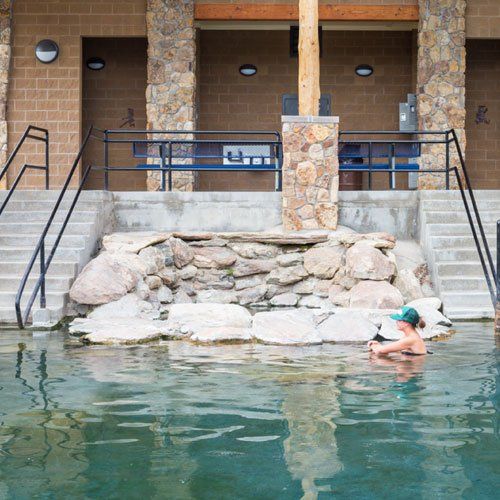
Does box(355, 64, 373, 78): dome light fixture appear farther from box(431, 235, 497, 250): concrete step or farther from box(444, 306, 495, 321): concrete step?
box(444, 306, 495, 321): concrete step

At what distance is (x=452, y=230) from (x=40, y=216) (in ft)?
17.4

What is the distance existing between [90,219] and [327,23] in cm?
659

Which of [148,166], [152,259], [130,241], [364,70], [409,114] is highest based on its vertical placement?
[364,70]

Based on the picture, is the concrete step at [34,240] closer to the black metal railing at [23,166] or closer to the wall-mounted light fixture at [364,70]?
the black metal railing at [23,166]

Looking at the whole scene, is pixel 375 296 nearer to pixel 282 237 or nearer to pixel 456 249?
pixel 456 249

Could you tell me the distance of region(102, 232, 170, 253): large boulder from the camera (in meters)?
10.8

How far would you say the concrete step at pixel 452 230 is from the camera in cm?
1124

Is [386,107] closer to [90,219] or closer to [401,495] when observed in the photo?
[90,219]

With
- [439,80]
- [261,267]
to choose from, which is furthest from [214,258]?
[439,80]

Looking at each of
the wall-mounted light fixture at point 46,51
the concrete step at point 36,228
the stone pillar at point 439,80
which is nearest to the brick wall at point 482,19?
the stone pillar at point 439,80

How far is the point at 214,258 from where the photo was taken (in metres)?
11.2

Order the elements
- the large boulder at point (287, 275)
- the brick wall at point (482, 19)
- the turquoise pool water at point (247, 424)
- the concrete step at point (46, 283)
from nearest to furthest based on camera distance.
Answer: the turquoise pool water at point (247, 424) → the concrete step at point (46, 283) → the large boulder at point (287, 275) → the brick wall at point (482, 19)

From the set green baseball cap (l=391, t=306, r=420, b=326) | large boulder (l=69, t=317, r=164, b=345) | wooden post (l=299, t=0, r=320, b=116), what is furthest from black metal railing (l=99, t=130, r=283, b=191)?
green baseball cap (l=391, t=306, r=420, b=326)

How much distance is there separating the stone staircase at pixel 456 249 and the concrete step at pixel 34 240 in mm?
4338
